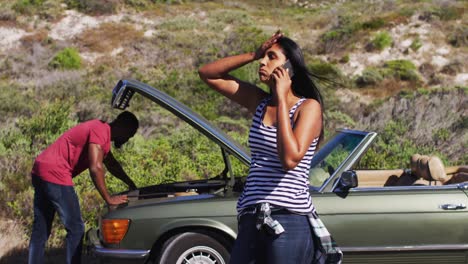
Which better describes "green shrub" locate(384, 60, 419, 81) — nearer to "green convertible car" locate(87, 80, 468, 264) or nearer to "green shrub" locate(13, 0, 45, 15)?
"green shrub" locate(13, 0, 45, 15)

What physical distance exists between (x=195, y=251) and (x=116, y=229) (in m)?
0.62

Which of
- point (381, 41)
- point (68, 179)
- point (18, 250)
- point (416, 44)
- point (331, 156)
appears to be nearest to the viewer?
point (68, 179)

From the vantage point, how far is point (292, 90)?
3121mm

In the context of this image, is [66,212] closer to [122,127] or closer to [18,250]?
[122,127]

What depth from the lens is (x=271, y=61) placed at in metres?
3.05

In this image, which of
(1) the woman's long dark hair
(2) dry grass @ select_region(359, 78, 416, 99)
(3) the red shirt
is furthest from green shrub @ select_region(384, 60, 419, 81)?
(1) the woman's long dark hair

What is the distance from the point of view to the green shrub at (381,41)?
90.0 ft

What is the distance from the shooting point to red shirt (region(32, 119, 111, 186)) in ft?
17.2

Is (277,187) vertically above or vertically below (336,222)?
above

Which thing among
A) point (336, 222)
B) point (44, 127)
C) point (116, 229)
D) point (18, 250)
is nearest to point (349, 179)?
point (336, 222)

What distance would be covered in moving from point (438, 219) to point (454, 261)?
1.08 ft

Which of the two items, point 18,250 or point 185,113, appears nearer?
point 185,113

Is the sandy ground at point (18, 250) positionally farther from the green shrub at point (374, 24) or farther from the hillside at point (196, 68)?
the green shrub at point (374, 24)

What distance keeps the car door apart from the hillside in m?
3.30
